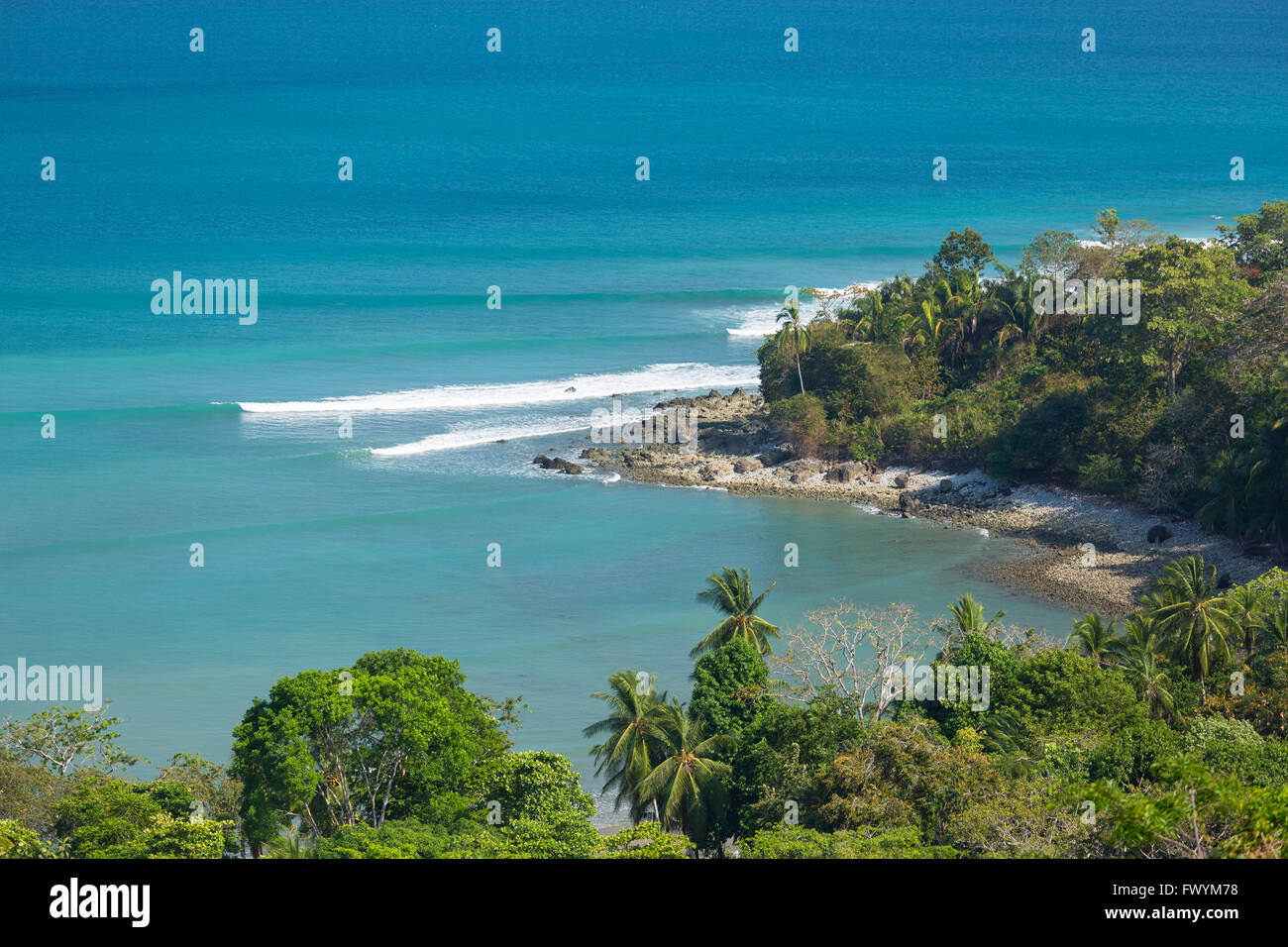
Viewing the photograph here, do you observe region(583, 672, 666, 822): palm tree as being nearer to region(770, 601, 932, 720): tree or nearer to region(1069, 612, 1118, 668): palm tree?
region(770, 601, 932, 720): tree

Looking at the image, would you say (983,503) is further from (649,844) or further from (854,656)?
(649,844)

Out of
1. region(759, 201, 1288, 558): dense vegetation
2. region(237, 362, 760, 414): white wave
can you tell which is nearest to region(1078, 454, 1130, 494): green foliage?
region(759, 201, 1288, 558): dense vegetation

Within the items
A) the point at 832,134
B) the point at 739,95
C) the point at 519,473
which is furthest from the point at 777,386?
the point at 739,95

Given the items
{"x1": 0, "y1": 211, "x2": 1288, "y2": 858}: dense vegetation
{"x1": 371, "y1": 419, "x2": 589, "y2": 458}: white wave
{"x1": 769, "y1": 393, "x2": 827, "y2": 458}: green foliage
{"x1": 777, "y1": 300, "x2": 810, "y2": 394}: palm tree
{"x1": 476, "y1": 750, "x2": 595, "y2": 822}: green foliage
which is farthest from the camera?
{"x1": 371, "y1": 419, "x2": 589, "y2": 458}: white wave

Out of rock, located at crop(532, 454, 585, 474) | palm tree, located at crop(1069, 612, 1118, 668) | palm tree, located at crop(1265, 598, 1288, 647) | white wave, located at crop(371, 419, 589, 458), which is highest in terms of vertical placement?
white wave, located at crop(371, 419, 589, 458)
